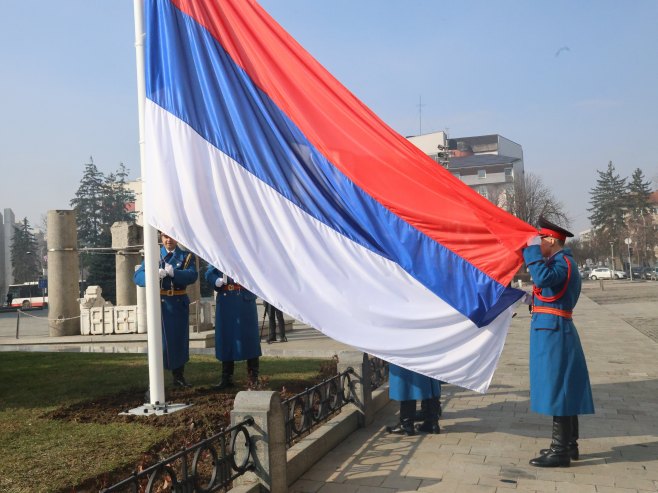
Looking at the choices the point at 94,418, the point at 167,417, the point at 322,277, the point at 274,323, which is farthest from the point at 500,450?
the point at 274,323

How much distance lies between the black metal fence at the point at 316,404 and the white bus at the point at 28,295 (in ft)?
152

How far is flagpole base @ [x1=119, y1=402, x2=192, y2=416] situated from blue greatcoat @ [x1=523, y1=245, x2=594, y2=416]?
357 cm

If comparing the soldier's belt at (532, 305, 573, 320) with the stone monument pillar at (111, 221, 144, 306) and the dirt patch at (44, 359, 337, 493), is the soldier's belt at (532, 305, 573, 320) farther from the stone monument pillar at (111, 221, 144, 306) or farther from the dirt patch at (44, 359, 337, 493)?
the stone monument pillar at (111, 221, 144, 306)

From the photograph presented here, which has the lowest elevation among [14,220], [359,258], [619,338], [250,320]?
[619,338]

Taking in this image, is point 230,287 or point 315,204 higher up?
point 315,204

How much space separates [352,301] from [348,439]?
2.21m

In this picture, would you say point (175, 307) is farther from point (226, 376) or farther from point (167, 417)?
point (167, 417)

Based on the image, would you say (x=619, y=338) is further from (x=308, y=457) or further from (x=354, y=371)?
(x=308, y=457)

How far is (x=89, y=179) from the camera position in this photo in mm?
65000

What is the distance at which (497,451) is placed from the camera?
611 centimetres

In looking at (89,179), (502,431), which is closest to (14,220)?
(89,179)

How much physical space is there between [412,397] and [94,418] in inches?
133

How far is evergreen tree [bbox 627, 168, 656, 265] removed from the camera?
75.8m

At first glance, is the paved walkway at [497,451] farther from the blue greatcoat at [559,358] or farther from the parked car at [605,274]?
the parked car at [605,274]
